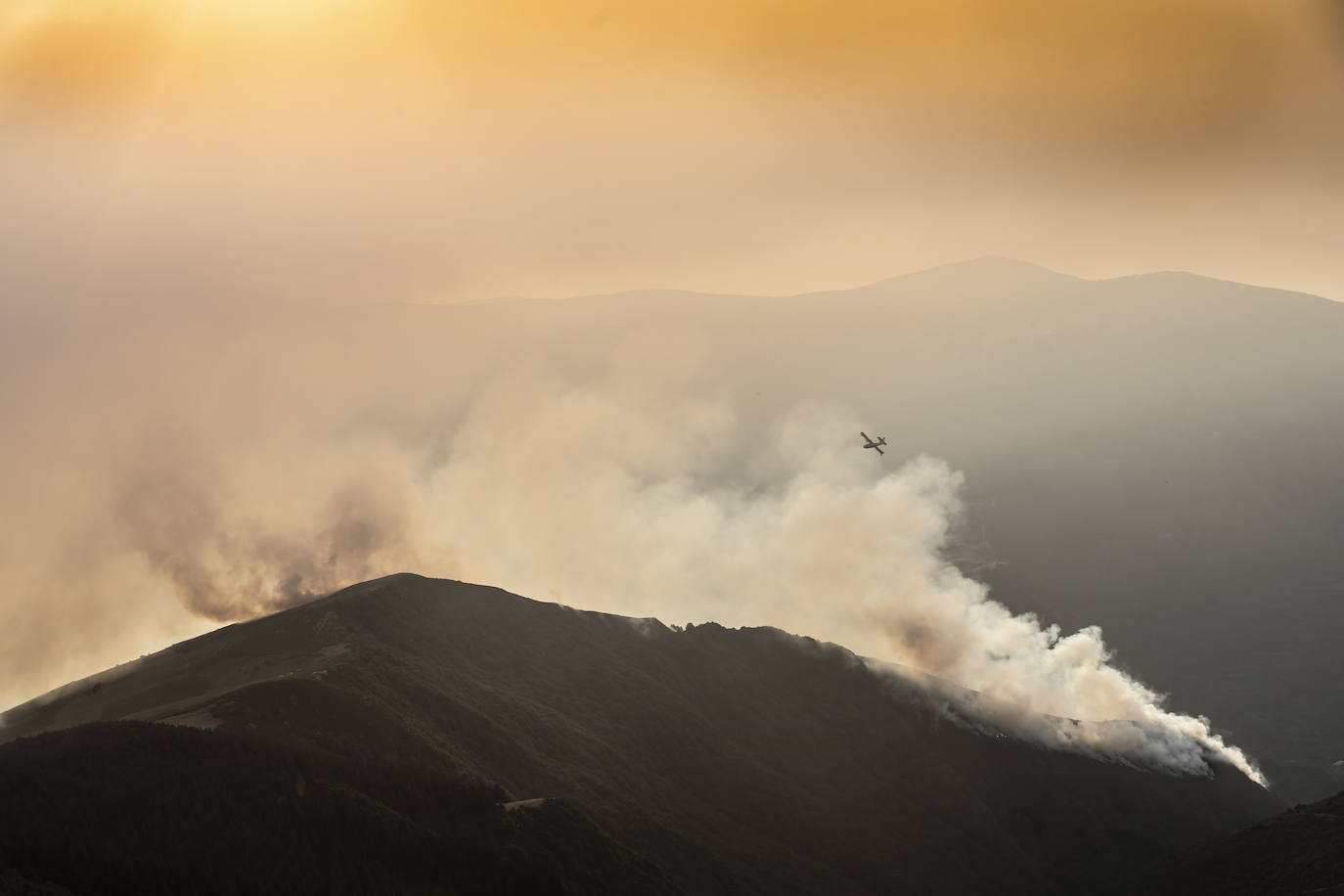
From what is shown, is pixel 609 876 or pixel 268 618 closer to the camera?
pixel 609 876

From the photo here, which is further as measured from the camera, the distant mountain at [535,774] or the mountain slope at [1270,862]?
the mountain slope at [1270,862]

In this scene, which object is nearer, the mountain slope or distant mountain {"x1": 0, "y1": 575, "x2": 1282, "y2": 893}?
distant mountain {"x1": 0, "y1": 575, "x2": 1282, "y2": 893}

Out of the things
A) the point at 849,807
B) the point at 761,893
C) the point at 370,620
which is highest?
the point at 370,620

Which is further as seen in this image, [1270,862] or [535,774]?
[535,774]

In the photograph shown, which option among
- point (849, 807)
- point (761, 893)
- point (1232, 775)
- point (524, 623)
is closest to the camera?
point (761, 893)

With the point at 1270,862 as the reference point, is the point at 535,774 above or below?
above

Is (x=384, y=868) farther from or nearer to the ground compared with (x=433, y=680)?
nearer to the ground

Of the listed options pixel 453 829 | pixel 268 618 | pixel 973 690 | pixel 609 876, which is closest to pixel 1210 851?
pixel 973 690

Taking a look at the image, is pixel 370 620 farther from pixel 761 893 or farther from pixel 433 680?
pixel 761 893
